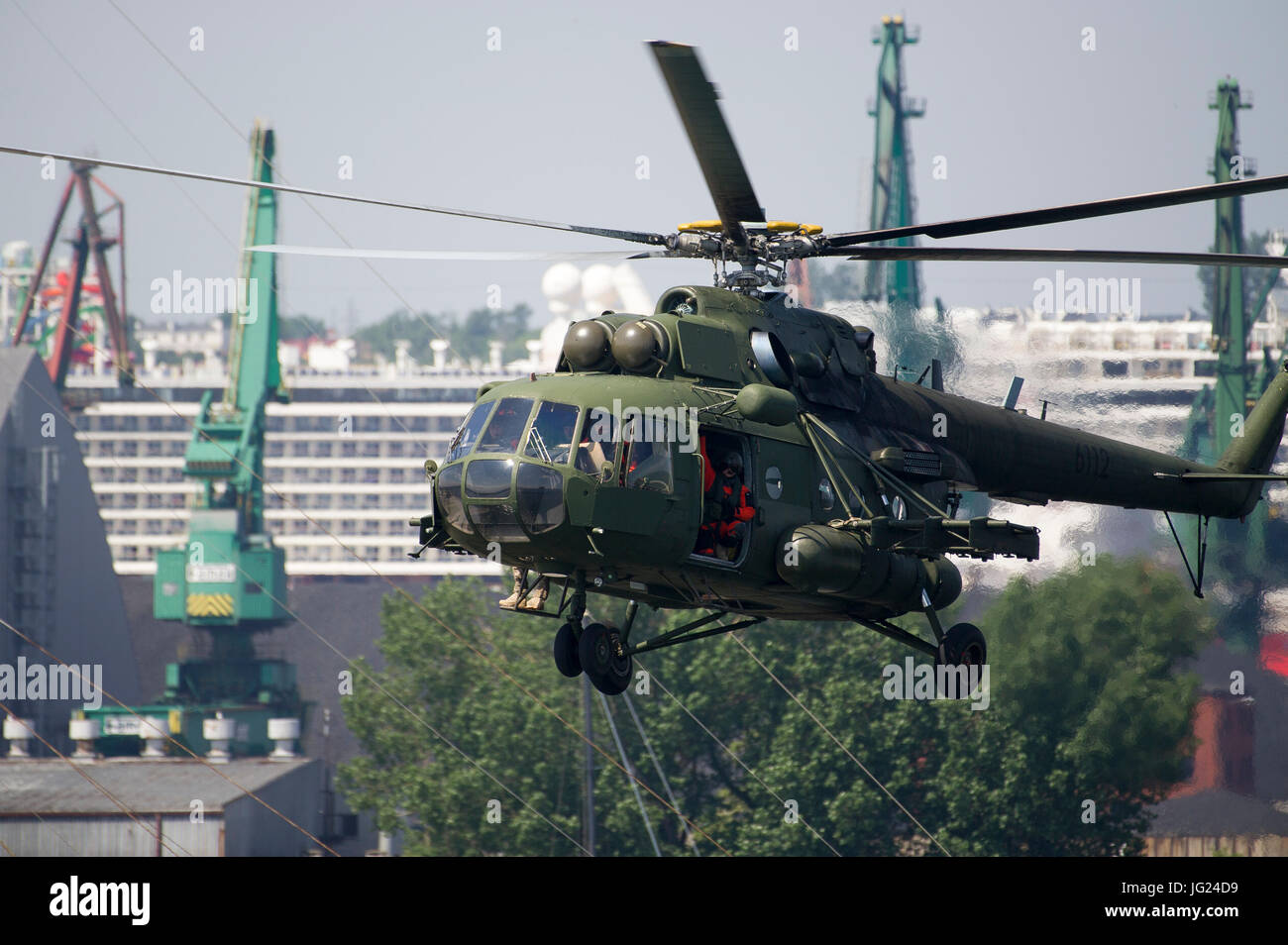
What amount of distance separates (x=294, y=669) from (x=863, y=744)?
5045 centimetres

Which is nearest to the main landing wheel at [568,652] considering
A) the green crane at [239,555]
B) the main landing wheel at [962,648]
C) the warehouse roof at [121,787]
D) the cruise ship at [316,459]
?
the main landing wheel at [962,648]

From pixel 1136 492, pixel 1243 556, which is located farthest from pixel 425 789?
pixel 1136 492

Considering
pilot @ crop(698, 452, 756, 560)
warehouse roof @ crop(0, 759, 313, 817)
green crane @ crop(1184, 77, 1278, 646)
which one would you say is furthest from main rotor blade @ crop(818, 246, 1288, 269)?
warehouse roof @ crop(0, 759, 313, 817)

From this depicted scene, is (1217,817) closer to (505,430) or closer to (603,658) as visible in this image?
(603,658)

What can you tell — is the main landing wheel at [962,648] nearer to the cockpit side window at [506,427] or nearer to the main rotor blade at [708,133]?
the main rotor blade at [708,133]

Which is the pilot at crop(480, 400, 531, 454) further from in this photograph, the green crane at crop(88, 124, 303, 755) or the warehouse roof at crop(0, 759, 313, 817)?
the green crane at crop(88, 124, 303, 755)

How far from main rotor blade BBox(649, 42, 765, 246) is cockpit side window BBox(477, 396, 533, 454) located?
283 centimetres

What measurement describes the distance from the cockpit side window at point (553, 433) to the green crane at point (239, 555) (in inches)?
2425

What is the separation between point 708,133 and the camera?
1536 centimetres

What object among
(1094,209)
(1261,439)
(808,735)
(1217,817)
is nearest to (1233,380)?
(1217,817)

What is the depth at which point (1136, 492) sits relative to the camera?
76.0ft

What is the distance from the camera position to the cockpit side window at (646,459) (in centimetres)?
1675

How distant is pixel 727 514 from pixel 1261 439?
10.4 m

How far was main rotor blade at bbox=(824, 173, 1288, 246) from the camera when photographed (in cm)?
1559
